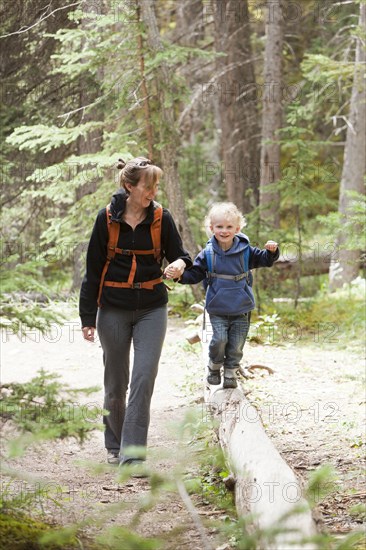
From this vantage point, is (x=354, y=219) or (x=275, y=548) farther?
(x=354, y=219)

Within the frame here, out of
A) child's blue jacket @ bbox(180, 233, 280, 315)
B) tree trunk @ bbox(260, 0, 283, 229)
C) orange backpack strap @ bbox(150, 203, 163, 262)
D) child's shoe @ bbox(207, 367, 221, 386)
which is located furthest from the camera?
tree trunk @ bbox(260, 0, 283, 229)

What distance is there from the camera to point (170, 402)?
8234mm

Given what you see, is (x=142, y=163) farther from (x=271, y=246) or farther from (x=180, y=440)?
(x=180, y=440)

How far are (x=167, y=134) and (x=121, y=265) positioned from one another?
6.63 m

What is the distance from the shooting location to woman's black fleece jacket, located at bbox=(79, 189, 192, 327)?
5.36 meters

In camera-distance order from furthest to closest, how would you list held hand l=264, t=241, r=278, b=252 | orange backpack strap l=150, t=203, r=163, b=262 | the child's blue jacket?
the child's blue jacket, held hand l=264, t=241, r=278, b=252, orange backpack strap l=150, t=203, r=163, b=262

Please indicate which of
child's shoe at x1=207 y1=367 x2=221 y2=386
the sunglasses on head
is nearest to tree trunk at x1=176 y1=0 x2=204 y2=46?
child's shoe at x1=207 y1=367 x2=221 y2=386

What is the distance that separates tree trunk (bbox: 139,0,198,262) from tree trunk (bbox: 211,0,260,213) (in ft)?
19.8

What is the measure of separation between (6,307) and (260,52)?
64.5 feet

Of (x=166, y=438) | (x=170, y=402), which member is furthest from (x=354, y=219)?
(x=166, y=438)

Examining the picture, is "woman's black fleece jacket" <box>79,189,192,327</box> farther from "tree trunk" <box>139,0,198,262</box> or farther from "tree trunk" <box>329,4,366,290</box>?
"tree trunk" <box>329,4,366,290</box>

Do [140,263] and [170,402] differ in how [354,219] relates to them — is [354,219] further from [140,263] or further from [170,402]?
[140,263]

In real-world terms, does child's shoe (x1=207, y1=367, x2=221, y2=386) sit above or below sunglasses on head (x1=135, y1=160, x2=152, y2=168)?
below

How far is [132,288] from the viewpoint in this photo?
213 inches
